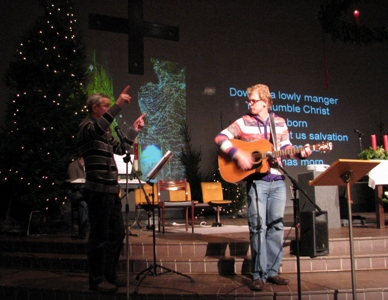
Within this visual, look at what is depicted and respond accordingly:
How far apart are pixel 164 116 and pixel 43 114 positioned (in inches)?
133

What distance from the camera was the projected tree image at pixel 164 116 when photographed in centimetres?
932

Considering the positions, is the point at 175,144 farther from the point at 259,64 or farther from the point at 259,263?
the point at 259,263

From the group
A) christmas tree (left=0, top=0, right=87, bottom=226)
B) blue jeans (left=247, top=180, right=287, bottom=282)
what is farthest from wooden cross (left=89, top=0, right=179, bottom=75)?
blue jeans (left=247, top=180, right=287, bottom=282)

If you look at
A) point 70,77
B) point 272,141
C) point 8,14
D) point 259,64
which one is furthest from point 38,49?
point 259,64

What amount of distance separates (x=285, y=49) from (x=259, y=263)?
28.4ft

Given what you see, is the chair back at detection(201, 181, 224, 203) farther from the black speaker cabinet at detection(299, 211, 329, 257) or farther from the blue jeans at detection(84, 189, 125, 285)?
the blue jeans at detection(84, 189, 125, 285)

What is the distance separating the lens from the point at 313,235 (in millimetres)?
4238

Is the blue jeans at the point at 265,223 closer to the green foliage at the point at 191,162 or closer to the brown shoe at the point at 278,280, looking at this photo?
the brown shoe at the point at 278,280

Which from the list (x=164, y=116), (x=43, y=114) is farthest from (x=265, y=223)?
(x=164, y=116)

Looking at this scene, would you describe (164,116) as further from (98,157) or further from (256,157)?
(256,157)

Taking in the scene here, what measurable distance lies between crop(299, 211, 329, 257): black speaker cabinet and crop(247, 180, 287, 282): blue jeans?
67 cm

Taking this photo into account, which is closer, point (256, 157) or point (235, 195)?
point (256, 157)

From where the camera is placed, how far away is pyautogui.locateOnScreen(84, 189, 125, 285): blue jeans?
11.5 ft

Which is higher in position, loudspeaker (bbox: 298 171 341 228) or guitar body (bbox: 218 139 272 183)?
guitar body (bbox: 218 139 272 183)
